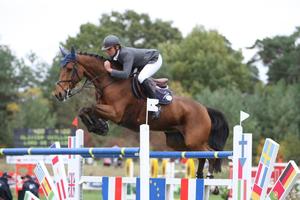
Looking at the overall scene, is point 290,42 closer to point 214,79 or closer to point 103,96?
point 214,79

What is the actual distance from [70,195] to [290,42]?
4874 cm

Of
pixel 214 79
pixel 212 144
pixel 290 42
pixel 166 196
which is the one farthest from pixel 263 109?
pixel 166 196

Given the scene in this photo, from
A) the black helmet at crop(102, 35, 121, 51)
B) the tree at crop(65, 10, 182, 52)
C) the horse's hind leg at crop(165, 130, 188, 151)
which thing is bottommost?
the horse's hind leg at crop(165, 130, 188, 151)

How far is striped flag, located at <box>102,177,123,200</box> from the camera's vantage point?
6594 millimetres

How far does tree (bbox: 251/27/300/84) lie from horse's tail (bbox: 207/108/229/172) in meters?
41.4

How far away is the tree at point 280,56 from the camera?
166ft

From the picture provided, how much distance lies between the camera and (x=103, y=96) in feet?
27.5

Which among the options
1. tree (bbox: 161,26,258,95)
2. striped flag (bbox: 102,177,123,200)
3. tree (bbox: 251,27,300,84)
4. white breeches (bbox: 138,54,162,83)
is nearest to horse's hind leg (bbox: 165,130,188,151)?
white breeches (bbox: 138,54,162,83)

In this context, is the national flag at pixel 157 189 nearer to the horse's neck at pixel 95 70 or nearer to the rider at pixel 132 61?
the rider at pixel 132 61

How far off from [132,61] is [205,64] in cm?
3912

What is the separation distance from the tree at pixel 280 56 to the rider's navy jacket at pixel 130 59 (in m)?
42.3

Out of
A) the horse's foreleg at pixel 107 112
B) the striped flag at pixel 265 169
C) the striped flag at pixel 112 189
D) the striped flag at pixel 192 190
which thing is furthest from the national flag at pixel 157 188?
the horse's foreleg at pixel 107 112

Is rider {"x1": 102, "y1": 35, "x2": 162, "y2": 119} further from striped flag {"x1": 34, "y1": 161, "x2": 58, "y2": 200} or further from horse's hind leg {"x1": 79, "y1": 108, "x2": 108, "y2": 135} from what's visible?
striped flag {"x1": 34, "y1": 161, "x2": 58, "y2": 200}

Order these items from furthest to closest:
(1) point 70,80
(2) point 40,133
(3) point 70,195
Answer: (2) point 40,133 < (1) point 70,80 < (3) point 70,195
